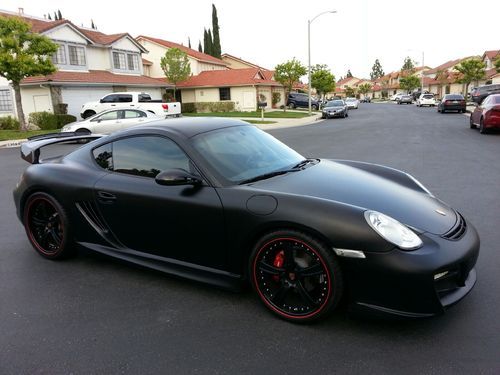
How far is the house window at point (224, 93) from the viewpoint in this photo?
39.8 m

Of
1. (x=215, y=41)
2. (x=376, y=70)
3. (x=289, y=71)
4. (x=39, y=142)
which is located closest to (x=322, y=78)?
(x=215, y=41)

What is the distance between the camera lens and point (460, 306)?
10.1 ft

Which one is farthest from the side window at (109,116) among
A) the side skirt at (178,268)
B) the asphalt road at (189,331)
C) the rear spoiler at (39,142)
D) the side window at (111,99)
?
the side skirt at (178,268)

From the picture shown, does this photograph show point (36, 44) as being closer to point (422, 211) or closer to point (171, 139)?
point (171, 139)

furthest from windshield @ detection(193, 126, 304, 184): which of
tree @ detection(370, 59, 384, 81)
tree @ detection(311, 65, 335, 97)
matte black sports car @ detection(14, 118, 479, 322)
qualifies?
tree @ detection(370, 59, 384, 81)

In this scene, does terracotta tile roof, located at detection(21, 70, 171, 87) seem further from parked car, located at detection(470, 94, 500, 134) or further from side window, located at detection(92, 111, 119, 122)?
parked car, located at detection(470, 94, 500, 134)

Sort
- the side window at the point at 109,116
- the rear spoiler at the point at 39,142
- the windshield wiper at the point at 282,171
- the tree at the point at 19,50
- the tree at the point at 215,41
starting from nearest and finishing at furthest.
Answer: the windshield wiper at the point at 282,171, the rear spoiler at the point at 39,142, the side window at the point at 109,116, the tree at the point at 19,50, the tree at the point at 215,41

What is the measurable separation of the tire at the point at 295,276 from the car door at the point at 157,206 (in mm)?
372

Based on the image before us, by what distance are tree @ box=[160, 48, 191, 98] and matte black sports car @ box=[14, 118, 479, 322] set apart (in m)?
34.0

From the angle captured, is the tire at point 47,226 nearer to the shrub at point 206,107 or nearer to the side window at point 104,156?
the side window at point 104,156

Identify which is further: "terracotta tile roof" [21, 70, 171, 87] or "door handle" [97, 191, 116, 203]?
"terracotta tile roof" [21, 70, 171, 87]

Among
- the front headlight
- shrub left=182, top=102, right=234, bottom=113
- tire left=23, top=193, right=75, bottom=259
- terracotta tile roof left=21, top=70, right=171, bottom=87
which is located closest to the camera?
the front headlight

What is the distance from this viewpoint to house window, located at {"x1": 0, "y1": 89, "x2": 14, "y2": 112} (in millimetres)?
27278

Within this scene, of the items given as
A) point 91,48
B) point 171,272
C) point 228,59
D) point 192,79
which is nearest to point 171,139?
point 171,272
